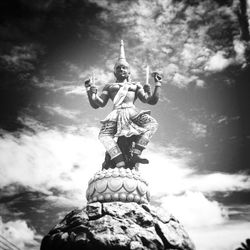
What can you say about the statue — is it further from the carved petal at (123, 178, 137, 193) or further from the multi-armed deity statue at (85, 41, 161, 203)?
the carved petal at (123, 178, 137, 193)

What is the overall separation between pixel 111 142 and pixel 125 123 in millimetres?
492

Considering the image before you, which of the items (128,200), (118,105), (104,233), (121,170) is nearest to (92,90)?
(118,105)

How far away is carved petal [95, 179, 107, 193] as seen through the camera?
6.58m

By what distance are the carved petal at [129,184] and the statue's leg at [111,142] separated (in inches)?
23.6

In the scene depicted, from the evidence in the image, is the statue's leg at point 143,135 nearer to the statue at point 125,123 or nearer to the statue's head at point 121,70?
the statue at point 125,123

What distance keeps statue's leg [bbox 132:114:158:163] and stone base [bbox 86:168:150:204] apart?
0.56 metres

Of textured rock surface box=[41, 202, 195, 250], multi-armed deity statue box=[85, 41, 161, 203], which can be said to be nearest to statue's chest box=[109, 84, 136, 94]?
multi-armed deity statue box=[85, 41, 161, 203]

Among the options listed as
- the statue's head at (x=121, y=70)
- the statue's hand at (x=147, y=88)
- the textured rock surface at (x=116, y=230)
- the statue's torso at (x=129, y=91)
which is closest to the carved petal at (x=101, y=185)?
the textured rock surface at (x=116, y=230)

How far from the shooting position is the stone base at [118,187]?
651cm

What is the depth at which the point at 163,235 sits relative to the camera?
6039 mm

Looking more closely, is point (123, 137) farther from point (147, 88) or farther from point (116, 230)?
point (116, 230)

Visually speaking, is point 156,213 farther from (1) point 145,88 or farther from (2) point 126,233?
(1) point 145,88

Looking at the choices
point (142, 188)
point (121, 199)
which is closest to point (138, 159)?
point (142, 188)

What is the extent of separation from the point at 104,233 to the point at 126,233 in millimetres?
351
